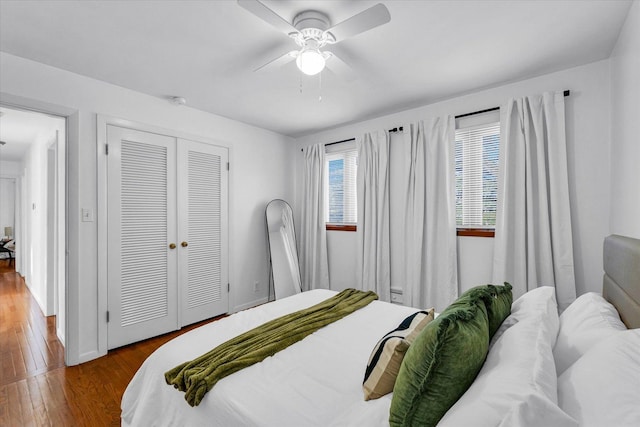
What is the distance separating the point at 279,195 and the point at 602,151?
11.8 feet

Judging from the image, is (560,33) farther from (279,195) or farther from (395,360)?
(279,195)

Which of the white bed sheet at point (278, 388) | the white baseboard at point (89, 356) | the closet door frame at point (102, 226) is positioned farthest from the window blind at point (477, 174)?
the white baseboard at point (89, 356)

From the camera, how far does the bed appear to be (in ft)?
2.36

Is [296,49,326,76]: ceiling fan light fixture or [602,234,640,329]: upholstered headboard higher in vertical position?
[296,49,326,76]: ceiling fan light fixture

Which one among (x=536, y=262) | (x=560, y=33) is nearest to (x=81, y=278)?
(x=536, y=262)

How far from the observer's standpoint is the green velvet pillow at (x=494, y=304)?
127 cm

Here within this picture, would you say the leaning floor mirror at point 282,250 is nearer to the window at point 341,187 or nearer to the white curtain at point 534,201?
the window at point 341,187

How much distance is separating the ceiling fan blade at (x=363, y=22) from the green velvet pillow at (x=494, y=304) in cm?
Result: 144

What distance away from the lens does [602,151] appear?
2352 mm

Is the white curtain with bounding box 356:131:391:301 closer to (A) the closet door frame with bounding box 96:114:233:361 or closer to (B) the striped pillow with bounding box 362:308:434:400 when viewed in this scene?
(B) the striped pillow with bounding box 362:308:434:400

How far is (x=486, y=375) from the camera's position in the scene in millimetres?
891

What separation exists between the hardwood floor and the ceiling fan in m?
2.58

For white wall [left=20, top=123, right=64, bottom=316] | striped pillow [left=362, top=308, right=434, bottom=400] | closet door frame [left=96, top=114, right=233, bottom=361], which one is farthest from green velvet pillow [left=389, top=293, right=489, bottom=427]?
white wall [left=20, top=123, right=64, bottom=316]

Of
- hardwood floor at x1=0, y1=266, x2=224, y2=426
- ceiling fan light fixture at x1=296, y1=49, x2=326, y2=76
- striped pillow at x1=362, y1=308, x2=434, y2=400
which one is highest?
ceiling fan light fixture at x1=296, y1=49, x2=326, y2=76
